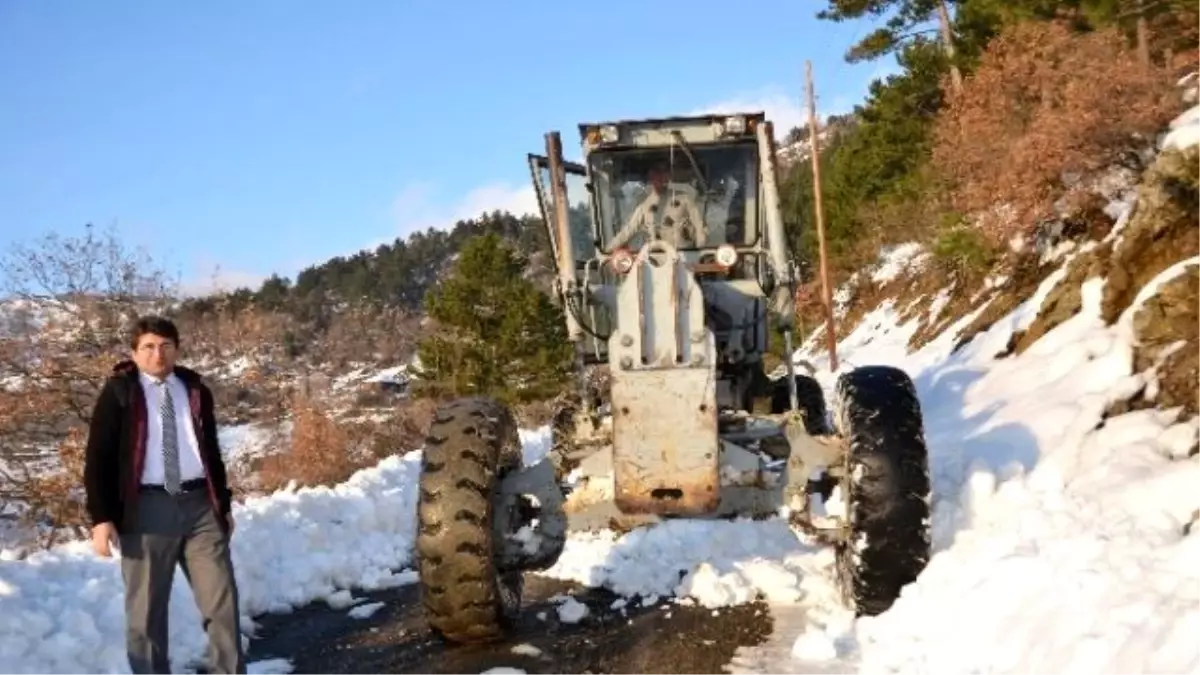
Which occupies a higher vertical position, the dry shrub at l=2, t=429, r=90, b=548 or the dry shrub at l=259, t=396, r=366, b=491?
→ the dry shrub at l=2, t=429, r=90, b=548

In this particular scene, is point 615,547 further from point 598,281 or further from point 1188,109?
point 1188,109

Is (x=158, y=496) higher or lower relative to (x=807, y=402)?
higher

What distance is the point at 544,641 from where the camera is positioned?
6352 mm

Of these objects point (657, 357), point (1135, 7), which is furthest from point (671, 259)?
point (1135, 7)

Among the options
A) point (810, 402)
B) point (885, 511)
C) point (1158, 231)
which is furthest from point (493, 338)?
point (885, 511)

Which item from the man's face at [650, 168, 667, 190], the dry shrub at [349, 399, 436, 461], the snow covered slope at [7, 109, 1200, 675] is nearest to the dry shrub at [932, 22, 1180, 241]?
the snow covered slope at [7, 109, 1200, 675]

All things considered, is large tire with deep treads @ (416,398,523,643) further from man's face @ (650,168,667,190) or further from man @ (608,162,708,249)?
man's face @ (650,168,667,190)

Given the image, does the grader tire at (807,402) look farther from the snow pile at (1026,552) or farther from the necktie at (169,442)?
the necktie at (169,442)

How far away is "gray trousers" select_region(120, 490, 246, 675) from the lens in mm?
4914

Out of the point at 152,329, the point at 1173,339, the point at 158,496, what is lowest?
the point at 158,496

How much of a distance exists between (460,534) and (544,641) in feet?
2.84

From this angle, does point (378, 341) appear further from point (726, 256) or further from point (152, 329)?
point (152, 329)

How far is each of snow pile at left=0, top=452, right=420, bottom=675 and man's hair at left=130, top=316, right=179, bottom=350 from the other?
6.10 ft

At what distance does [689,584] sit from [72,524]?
956 cm
